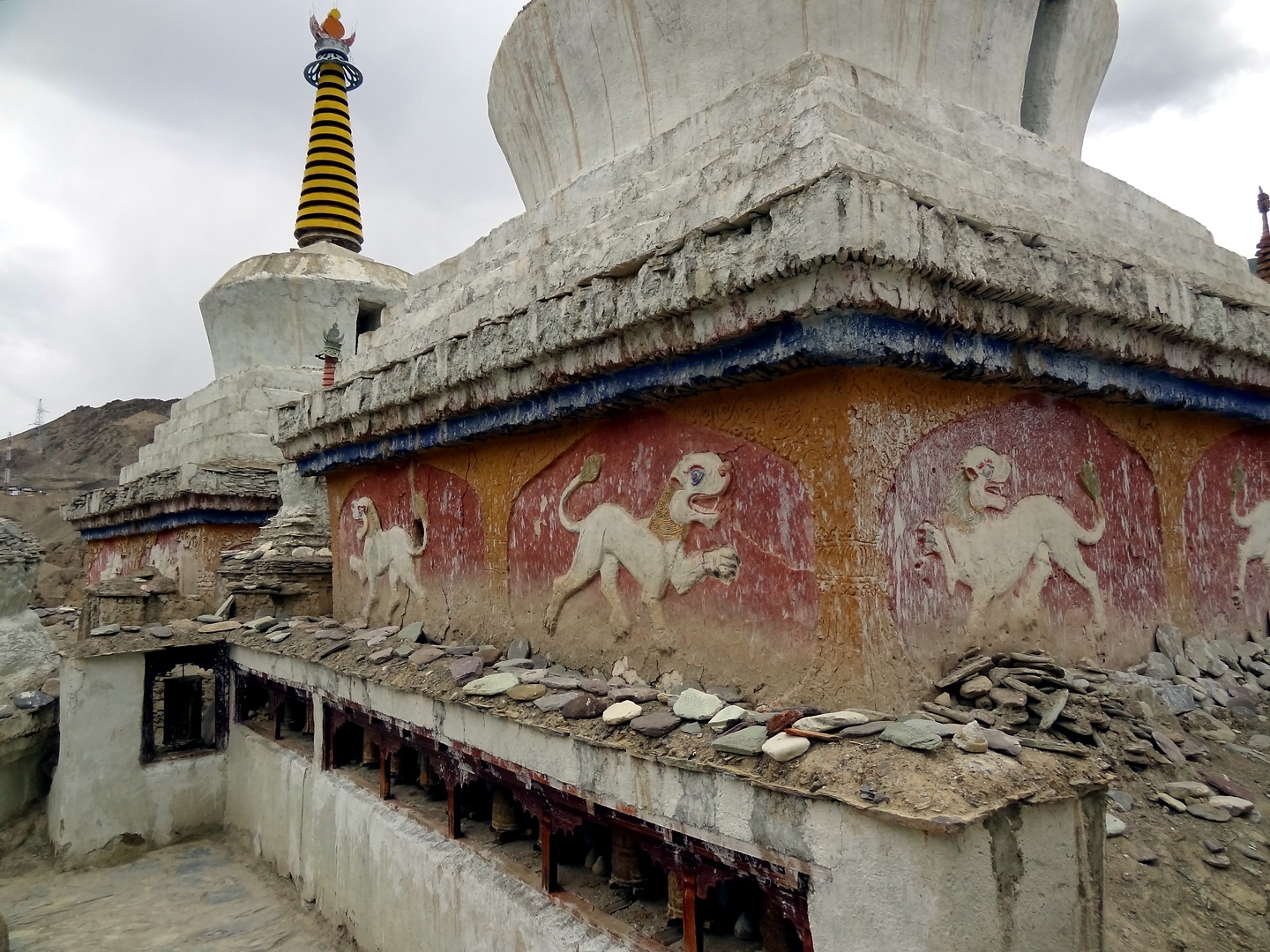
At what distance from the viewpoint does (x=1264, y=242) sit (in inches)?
362

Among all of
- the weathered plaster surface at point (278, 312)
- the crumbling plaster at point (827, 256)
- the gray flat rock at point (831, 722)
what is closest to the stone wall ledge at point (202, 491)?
the weathered plaster surface at point (278, 312)

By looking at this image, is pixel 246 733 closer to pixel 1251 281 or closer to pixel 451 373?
pixel 451 373

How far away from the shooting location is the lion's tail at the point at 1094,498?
407 cm

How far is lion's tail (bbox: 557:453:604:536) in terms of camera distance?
4.33 meters

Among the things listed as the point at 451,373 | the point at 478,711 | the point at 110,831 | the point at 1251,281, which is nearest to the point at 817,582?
the point at 478,711

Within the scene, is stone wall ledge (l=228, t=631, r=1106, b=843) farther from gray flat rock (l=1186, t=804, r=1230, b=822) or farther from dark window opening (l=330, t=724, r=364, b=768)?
dark window opening (l=330, t=724, r=364, b=768)

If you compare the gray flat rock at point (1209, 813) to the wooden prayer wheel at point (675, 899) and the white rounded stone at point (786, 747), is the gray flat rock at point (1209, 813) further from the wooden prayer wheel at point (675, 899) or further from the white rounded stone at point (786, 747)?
the wooden prayer wheel at point (675, 899)

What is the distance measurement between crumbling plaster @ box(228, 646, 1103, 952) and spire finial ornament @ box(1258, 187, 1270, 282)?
29.9 feet

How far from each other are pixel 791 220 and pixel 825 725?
5.60 feet

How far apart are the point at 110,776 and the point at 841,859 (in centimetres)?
665

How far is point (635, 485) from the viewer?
4086mm

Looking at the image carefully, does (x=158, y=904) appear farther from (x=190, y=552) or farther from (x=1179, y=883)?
(x=1179, y=883)

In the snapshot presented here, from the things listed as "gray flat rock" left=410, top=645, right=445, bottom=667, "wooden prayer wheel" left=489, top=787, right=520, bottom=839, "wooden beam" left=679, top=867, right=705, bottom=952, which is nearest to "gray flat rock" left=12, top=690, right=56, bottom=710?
"gray flat rock" left=410, top=645, right=445, bottom=667

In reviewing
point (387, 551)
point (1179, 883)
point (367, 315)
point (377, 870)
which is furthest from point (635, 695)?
point (367, 315)
